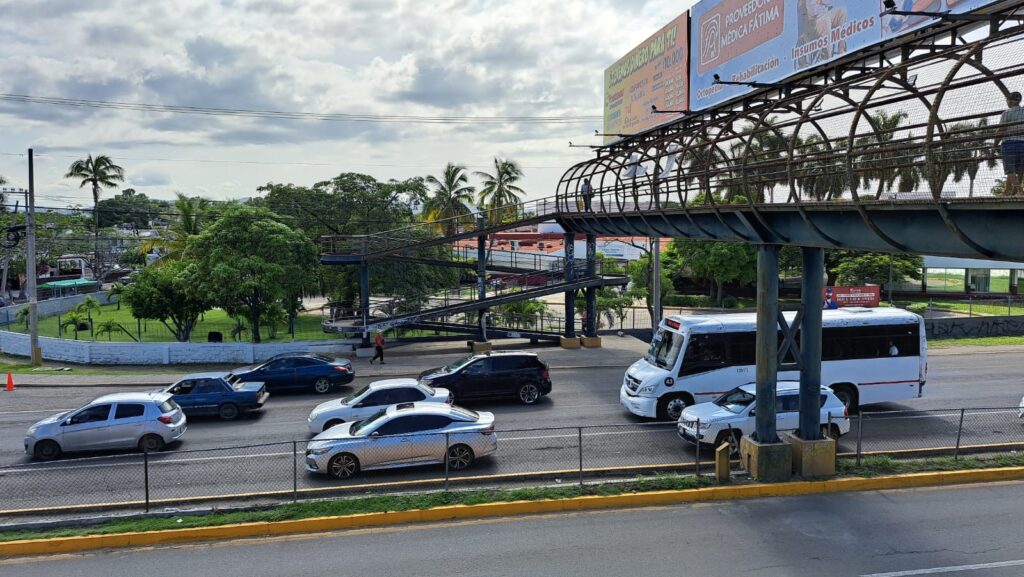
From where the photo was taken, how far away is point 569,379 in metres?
24.5

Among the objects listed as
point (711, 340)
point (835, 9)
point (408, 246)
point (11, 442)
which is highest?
point (835, 9)

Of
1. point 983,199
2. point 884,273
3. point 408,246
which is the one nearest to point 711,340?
point 983,199

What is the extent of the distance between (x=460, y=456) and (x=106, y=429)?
814 cm

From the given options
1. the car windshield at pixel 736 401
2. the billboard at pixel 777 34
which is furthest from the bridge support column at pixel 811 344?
the billboard at pixel 777 34

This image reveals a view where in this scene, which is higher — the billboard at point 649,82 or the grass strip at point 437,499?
the billboard at point 649,82

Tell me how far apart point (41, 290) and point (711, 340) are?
66.5 m

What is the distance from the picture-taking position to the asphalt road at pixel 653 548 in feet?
32.8

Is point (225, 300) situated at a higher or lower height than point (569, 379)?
higher

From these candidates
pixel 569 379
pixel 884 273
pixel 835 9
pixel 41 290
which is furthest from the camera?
pixel 41 290

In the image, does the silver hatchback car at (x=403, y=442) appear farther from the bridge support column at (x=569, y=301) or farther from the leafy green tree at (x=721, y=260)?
the leafy green tree at (x=721, y=260)

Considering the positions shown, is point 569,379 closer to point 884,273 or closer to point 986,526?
point 986,526

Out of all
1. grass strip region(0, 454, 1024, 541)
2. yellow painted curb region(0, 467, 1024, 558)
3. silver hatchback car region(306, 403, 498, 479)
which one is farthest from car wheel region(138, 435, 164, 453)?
yellow painted curb region(0, 467, 1024, 558)

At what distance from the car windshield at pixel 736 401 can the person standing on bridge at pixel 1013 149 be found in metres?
8.08

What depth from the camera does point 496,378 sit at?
66.3ft
